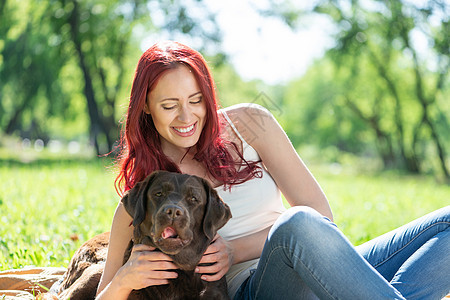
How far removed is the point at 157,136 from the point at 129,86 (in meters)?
0.83

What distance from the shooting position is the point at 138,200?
2.97 m

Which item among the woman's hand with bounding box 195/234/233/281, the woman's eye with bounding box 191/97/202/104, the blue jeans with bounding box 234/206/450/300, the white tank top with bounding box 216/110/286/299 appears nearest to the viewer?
the blue jeans with bounding box 234/206/450/300

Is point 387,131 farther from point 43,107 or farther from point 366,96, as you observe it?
point 43,107

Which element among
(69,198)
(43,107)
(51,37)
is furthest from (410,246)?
(43,107)

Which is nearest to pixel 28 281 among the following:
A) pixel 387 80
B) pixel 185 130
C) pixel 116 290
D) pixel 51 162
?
pixel 116 290

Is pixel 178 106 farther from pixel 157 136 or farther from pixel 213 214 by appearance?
pixel 213 214

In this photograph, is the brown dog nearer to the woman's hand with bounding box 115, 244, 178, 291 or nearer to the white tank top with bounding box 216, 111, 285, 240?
the woman's hand with bounding box 115, 244, 178, 291

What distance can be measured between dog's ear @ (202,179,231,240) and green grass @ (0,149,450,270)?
41.4 inches

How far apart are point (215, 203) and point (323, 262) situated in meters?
0.76

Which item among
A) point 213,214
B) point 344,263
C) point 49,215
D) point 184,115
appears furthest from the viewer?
point 49,215

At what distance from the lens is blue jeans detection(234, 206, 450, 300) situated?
2650 mm

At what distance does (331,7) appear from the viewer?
74.9ft

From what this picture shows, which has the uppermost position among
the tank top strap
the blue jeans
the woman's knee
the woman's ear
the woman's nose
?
the woman's ear

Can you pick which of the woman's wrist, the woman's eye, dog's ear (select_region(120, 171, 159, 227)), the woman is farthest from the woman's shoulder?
the woman's wrist
